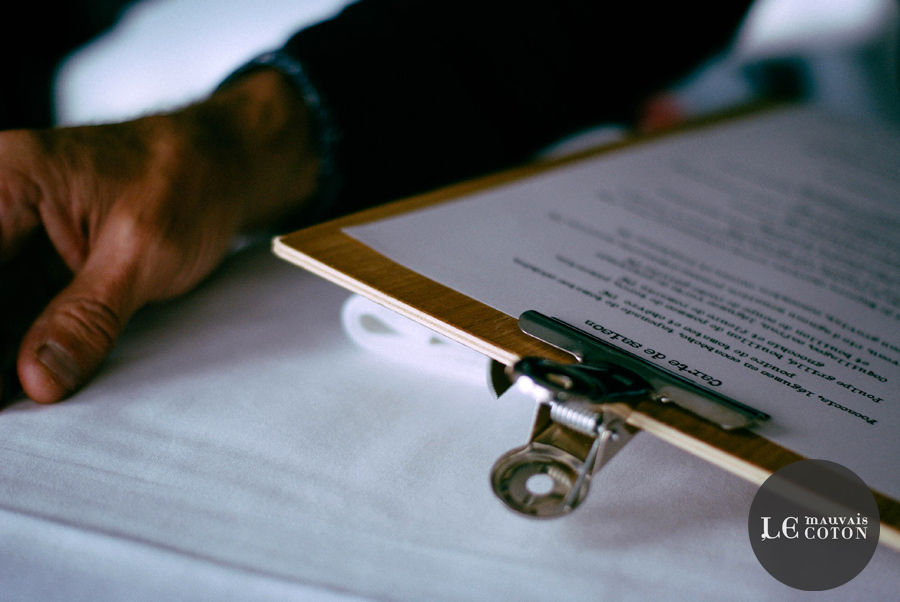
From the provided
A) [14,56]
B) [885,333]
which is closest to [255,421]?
[885,333]

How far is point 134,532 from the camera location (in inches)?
8.1

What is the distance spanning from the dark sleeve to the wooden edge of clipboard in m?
0.12

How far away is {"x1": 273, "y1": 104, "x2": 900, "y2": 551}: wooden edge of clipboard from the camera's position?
0.20 m

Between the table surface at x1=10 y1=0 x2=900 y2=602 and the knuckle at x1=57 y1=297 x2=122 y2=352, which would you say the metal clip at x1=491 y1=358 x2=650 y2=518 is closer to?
the table surface at x1=10 y1=0 x2=900 y2=602

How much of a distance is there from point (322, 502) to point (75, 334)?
15 centimetres

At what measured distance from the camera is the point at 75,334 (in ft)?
0.91

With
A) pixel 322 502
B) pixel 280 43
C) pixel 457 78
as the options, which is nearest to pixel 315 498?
pixel 322 502

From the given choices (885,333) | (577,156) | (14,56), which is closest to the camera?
(885,333)

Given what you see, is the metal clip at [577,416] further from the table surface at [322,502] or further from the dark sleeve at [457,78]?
the dark sleeve at [457,78]

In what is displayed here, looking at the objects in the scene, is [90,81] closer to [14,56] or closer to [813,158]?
[14,56]

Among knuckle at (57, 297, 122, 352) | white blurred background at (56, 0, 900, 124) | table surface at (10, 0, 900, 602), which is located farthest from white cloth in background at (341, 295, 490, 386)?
white blurred background at (56, 0, 900, 124)

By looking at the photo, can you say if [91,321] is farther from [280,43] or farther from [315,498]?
[280,43]

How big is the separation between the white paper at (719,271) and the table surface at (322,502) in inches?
1.8

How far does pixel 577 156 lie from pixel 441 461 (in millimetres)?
304
